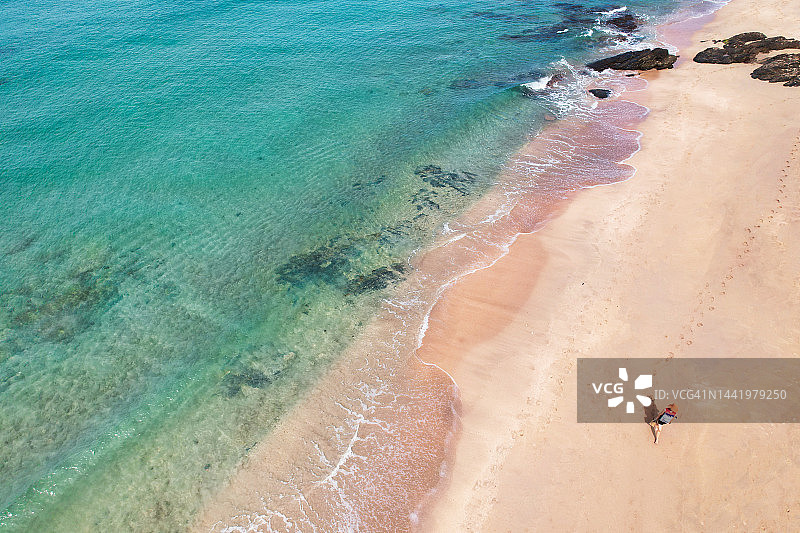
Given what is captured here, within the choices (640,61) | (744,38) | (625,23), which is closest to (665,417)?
(640,61)

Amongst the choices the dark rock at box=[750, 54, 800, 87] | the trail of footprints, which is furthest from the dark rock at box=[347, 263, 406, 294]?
the dark rock at box=[750, 54, 800, 87]

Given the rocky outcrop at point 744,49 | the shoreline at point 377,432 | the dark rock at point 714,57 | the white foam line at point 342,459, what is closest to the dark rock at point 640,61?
the dark rock at point 714,57

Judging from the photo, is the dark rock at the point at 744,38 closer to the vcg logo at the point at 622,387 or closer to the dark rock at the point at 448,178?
the dark rock at the point at 448,178

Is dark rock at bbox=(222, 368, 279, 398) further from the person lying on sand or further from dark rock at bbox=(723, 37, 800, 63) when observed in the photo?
dark rock at bbox=(723, 37, 800, 63)

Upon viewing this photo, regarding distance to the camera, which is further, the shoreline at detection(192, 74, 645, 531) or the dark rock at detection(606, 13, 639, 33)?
the dark rock at detection(606, 13, 639, 33)

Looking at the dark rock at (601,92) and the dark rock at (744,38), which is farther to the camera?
the dark rock at (744,38)

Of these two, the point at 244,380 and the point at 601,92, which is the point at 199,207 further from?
the point at 601,92

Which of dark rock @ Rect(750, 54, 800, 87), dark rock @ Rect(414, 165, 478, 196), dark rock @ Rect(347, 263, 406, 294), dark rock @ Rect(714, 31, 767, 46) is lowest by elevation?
dark rock @ Rect(347, 263, 406, 294)

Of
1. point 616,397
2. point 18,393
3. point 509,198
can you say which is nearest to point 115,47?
point 18,393
